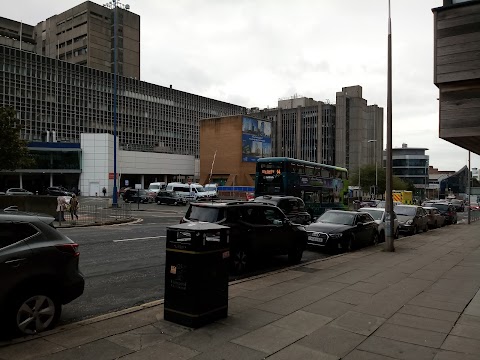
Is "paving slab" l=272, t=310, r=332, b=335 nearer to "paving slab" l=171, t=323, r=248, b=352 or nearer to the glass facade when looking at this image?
"paving slab" l=171, t=323, r=248, b=352

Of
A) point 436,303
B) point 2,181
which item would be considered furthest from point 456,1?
point 2,181

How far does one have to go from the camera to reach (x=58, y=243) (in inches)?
227

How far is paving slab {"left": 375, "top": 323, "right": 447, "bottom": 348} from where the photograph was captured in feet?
17.9

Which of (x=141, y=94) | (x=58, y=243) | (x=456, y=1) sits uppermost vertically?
(x=141, y=94)

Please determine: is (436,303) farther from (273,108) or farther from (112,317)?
(273,108)

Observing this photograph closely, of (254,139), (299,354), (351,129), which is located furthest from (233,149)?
(299,354)

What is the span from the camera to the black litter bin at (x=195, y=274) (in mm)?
5680

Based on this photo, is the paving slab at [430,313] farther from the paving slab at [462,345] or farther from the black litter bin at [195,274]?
the black litter bin at [195,274]

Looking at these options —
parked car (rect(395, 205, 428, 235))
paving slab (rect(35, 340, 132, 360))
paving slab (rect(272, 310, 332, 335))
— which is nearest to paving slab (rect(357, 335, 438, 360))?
paving slab (rect(272, 310, 332, 335))

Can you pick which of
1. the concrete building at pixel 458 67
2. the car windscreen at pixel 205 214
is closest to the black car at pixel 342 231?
the car windscreen at pixel 205 214

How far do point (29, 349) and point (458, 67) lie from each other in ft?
25.1

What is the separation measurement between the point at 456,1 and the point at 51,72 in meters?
87.6

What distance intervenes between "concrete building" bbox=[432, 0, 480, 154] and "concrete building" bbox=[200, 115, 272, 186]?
70524mm

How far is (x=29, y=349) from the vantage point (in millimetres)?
4871
